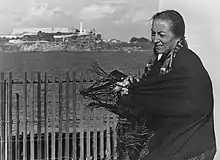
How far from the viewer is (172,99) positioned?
188 centimetres

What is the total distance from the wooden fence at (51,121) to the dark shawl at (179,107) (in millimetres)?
162

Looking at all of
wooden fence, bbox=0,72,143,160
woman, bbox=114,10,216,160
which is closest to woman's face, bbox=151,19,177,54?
woman, bbox=114,10,216,160

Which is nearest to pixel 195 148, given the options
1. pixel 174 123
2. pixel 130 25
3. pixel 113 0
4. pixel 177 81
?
pixel 174 123

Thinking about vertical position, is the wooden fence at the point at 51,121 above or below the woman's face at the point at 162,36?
below

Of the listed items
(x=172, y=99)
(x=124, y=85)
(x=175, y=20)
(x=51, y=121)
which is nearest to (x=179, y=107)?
(x=172, y=99)

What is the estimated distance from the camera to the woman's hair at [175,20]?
1905 mm

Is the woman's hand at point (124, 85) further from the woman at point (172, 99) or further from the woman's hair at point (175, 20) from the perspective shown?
the woman's hair at point (175, 20)

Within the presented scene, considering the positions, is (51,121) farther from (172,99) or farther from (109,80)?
(172,99)

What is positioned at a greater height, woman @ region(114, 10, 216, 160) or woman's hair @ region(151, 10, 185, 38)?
woman's hair @ region(151, 10, 185, 38)

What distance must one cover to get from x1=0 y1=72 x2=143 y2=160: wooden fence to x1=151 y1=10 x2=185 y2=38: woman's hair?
16.2 inches

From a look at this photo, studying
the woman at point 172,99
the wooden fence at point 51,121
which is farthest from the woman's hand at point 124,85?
the wooden fence at point 51,121

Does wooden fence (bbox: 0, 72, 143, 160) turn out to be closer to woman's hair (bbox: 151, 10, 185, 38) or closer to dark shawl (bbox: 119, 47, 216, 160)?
dark shawl (bbox: 119, 47, 216, 160)

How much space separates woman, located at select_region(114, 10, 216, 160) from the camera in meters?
1.84

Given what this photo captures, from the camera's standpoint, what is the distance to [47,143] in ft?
6.23
